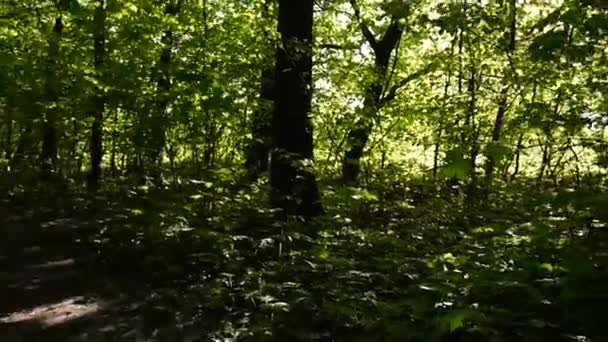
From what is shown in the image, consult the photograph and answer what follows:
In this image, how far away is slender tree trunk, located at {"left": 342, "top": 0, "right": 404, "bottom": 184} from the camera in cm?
992

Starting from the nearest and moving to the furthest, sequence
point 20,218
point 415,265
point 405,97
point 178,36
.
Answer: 1. point 415,265
2. point 20,218
3. point 178,36
4. point 405,97

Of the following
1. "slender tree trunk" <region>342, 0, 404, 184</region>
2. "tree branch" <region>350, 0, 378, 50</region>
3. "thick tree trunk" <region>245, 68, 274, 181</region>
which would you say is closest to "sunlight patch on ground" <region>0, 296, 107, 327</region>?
"thick tree trunk" <region>245, 68, 274, 181</region>

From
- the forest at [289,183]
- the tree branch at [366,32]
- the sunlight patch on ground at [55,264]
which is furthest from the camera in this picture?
the tree branch at [366,32]

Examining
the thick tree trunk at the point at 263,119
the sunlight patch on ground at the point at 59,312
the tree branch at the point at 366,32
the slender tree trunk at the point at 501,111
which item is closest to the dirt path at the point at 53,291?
the sunlight patch on ground at the point at 59,312

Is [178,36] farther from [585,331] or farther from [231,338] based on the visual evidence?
[585,331]

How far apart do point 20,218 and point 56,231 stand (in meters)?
1.15

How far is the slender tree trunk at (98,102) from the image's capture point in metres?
11.5

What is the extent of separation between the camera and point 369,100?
11.2 meters

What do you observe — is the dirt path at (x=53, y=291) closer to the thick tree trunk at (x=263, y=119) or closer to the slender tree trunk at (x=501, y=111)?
the thick tree trunk at (x=263, y=119)

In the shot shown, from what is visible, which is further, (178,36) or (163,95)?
(178,36)

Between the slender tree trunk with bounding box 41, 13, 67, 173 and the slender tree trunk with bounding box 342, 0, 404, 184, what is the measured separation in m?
5.34

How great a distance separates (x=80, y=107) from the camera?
11609mm

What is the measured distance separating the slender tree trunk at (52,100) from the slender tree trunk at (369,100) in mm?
5342

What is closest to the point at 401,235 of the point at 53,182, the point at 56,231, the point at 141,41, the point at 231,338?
the point at 231,338
